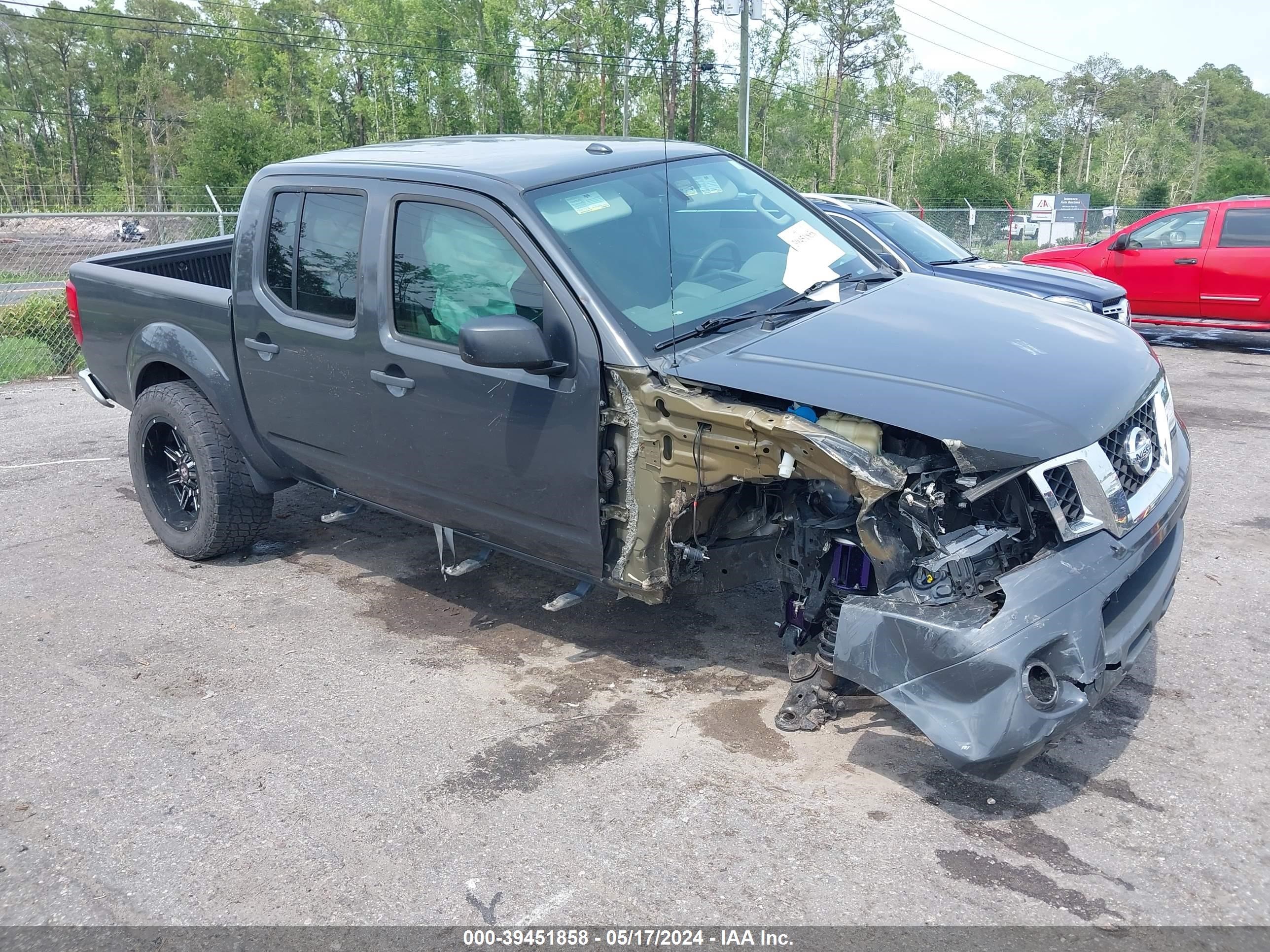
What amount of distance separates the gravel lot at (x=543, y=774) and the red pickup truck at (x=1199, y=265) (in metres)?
7.17

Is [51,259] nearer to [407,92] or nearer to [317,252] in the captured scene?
[317,252]

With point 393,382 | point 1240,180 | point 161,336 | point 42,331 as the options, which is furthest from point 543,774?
point 1240,180

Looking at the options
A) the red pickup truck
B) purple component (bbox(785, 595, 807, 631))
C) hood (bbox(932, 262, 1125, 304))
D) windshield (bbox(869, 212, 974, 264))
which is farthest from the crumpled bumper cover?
the red pickup truck

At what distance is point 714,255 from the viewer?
165 inches

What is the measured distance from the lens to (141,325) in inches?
224

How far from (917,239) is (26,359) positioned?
9.81 meters

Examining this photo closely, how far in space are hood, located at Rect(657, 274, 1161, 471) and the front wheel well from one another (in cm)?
339

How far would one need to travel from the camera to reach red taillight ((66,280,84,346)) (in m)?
6.14

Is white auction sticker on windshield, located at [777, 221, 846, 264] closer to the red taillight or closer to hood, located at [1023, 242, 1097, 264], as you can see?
the red taillight

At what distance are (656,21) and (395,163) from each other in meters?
43.9

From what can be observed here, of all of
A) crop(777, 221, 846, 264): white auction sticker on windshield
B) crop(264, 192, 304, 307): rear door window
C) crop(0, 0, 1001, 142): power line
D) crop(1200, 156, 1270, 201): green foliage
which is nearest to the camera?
crop(777, 221, 846, 264): white auction sticker on windshield

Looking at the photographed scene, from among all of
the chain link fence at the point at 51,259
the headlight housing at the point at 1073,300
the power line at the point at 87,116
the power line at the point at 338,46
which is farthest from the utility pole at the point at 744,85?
the power line at the point at 87,116

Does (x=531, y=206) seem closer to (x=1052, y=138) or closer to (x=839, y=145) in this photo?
(x=839, y=145)

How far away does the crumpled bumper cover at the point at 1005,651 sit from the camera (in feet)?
9.52
